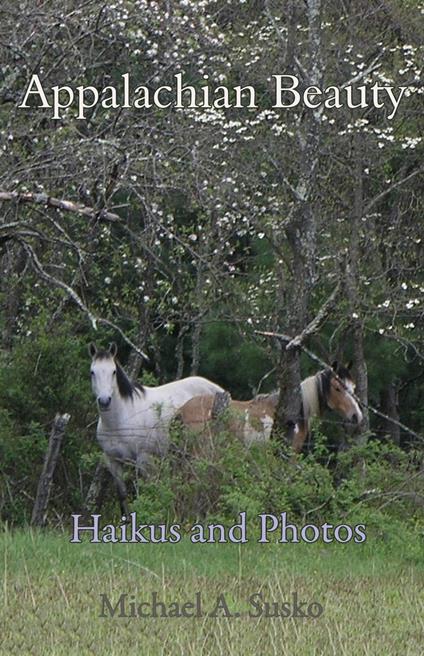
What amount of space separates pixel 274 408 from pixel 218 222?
2145 mm

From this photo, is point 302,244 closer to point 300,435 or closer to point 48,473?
point 300,435

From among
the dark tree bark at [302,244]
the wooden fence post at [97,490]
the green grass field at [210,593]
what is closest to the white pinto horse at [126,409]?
the wooden fence post at [97,490]

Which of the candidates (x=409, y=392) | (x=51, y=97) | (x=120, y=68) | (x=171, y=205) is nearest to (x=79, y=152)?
(x=51, y=97)

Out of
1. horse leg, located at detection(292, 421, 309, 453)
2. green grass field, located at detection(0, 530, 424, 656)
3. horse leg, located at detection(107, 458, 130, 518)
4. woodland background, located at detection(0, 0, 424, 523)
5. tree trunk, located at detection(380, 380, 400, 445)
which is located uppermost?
woodland background, located at detection(0, 0, 424, 523)

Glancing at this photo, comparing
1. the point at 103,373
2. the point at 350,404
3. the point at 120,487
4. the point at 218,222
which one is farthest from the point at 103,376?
the point at 350,404

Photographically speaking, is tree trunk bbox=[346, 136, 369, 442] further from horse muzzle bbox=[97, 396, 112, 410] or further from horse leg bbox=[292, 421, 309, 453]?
horse muzzle bbox=[97, 396, 112, 410]

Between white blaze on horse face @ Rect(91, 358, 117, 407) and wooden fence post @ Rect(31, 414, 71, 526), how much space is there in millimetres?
1396

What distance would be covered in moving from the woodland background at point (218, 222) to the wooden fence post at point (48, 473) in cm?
76

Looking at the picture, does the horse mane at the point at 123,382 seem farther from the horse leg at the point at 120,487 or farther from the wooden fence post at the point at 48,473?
the wooden fence post at the point at 48,473

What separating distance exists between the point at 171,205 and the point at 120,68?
2009 millimetres

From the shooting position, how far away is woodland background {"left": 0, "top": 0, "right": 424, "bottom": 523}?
1355cm

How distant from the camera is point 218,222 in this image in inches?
672

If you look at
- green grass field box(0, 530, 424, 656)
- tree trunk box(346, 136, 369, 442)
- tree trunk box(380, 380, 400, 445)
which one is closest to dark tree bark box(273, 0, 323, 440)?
tree trunk box(346, 136, 369, 442)

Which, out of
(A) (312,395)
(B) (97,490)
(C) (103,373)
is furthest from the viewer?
(A) (312,395)
